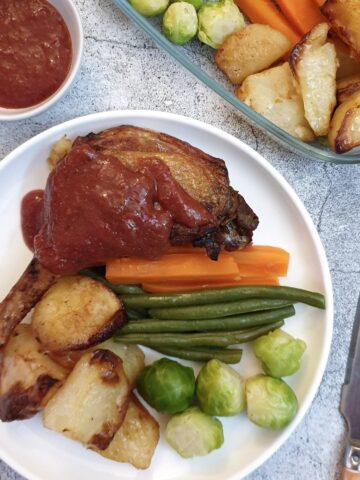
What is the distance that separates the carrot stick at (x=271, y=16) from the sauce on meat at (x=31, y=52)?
100 centimetres

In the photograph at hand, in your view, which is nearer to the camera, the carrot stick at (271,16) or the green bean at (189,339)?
the green bean at (189,339)

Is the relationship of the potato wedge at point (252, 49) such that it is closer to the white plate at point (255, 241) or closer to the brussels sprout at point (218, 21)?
the brussels sprout at point (218, 21)

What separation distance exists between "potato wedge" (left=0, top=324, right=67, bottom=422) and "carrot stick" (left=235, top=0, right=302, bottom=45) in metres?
2.04

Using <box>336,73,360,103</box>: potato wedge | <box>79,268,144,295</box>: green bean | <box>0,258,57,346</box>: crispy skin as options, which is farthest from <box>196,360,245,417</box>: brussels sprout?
<box>336,73,360,103</box>: potato wedge

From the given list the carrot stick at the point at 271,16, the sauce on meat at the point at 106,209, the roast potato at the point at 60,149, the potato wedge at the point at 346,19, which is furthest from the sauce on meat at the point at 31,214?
the potato wedge at the point at 346,19

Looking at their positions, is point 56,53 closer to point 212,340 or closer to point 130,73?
point 130,73

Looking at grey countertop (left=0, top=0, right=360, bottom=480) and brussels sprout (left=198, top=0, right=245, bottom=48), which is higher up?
brussels sprout (left=198, top=0, right=245, bottom=48)

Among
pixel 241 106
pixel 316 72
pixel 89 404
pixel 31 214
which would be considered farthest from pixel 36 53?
pixel 89 404

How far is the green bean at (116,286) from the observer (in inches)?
110

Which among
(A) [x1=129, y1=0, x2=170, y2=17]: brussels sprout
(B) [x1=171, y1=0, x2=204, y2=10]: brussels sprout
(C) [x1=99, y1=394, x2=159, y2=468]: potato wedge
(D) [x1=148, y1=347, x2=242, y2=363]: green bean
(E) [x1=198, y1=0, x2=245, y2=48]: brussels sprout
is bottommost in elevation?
(C) [x1=99, y1=394, x2=159, y2=468]: potato wedge

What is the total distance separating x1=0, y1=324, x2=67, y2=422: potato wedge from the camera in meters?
2.53

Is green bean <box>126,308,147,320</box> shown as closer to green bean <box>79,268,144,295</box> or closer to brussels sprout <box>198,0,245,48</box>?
green bean <box>79,268,144,295</box>

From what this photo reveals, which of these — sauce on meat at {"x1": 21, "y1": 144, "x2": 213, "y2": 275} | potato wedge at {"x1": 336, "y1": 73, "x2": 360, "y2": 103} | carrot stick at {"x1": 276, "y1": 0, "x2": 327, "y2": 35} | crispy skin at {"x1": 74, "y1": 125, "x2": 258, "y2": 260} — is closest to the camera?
sauce on meat at {"x1": 21, "y1": 144, "x2": 213, "y2": 275}

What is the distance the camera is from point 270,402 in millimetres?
2693
